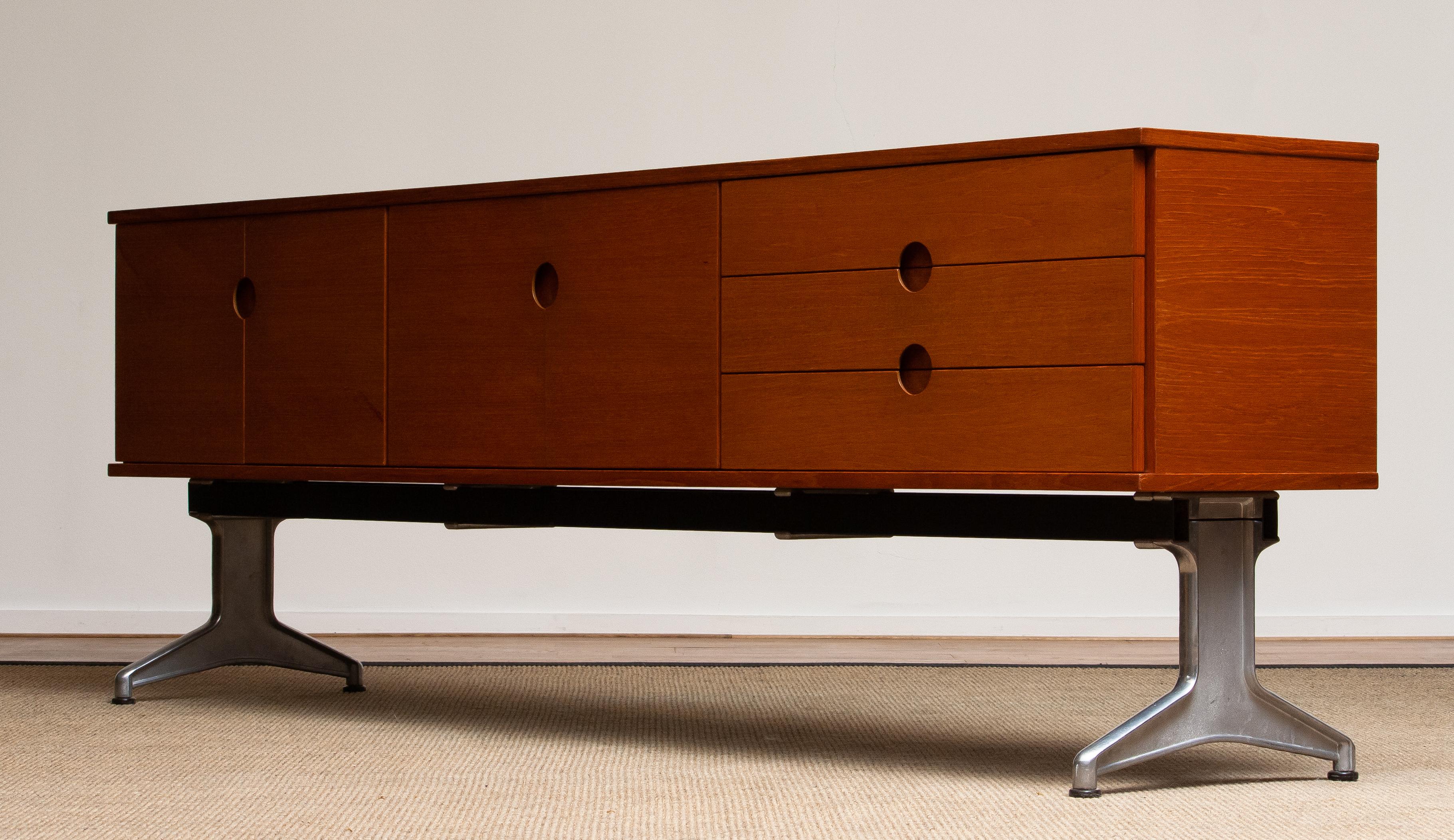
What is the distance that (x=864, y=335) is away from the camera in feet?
6.03

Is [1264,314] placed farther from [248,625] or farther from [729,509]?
[248,625]

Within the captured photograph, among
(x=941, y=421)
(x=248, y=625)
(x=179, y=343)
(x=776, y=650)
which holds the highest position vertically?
(x=179, y=343)

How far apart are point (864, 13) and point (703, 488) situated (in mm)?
1604

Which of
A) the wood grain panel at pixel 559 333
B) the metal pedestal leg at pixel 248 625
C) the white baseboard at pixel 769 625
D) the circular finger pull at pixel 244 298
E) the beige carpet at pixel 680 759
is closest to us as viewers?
the beige carpet at pixel 680 759

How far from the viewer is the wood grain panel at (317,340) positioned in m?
2.23

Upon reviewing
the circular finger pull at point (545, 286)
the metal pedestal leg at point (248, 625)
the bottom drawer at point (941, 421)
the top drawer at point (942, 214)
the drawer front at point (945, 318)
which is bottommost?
the metal pedestal leg at point (248, 625)

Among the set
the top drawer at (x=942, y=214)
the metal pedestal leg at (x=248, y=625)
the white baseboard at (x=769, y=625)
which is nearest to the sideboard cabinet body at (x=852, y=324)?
the top drawer at (x=942, y=214)

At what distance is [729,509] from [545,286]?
1.28ft

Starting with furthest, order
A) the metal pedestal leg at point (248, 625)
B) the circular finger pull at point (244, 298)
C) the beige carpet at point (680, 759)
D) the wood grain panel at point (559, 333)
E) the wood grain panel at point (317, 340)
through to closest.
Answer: the metal pedestal leg at point (248, 625)
the circular finger pull at point (244, 298)
the wood grain panel at point (317, 340)
the wood grain panel at point (559, 333)
the beige carpet at point (680, 759)

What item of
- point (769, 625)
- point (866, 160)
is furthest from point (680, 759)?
point (769, 625)

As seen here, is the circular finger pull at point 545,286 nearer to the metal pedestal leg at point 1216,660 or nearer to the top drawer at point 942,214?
the top drawer at point 942,214

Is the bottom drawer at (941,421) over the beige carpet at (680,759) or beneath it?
over

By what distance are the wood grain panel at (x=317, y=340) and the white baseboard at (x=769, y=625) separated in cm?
122

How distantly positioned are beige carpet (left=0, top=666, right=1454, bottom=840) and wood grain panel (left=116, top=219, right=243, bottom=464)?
1.37 feet
